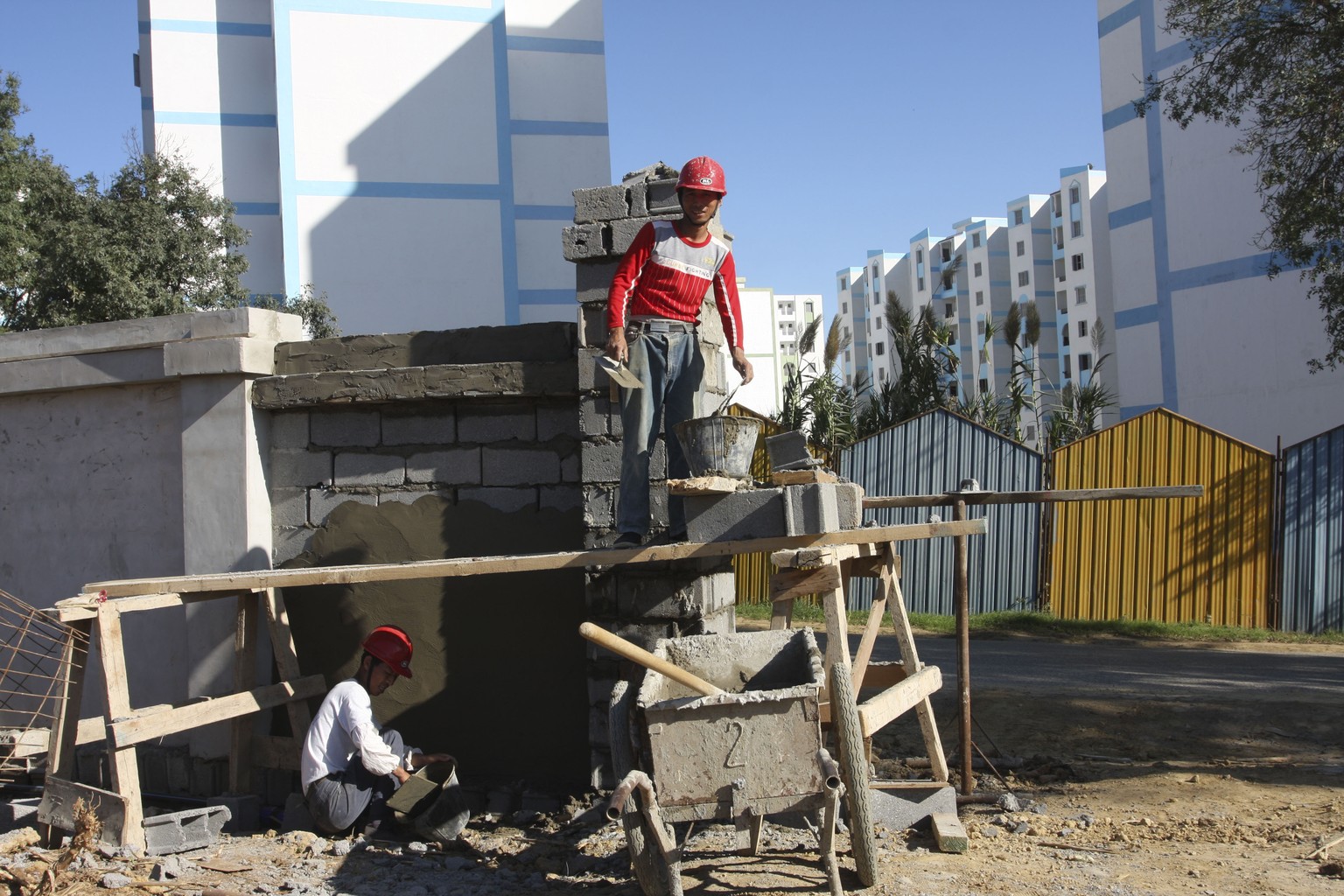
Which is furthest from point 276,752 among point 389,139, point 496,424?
point 389,139

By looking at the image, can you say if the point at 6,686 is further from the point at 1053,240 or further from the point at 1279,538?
the point at 1053,240

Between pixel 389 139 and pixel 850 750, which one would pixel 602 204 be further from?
pixel 389 139

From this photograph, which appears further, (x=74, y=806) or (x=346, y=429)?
(x=346, y=429)

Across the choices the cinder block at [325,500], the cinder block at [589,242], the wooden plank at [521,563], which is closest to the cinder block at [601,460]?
the wooden plank at [521,563]

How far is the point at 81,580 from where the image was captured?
291 inches

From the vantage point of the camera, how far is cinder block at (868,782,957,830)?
5.57m

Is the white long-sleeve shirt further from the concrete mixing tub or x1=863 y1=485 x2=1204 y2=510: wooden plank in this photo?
x1=863 y1=485 x2=1204 y2=510: wooden plank

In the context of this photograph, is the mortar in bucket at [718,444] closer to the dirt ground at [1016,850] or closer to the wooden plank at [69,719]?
the dirt ground at [1016,850]

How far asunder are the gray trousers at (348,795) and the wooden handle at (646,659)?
2.05 metres

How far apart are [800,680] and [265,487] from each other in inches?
152

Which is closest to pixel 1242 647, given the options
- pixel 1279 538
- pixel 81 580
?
pixel 1279 538

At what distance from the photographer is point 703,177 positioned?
5758 millimetres

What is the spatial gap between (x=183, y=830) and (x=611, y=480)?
296 cm

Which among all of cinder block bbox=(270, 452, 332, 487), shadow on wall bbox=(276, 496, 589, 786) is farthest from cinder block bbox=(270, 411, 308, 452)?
shadow on wall bbox=(276, 496, 589, 786)
